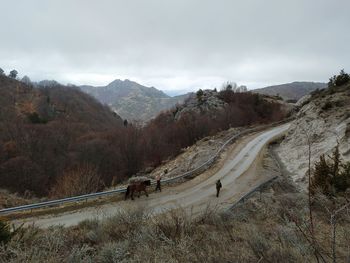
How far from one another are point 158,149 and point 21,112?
107m

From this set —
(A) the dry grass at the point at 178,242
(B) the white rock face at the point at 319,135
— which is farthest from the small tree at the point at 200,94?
(A) the dry grass at the point at 178,242

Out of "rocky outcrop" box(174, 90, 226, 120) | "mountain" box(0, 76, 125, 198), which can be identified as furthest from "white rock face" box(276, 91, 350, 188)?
"rocky outcrop" box(174, 90, 226, 120)

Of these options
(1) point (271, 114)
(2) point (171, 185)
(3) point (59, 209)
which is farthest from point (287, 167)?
(1) point (271, 114)

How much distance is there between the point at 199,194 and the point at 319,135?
12.0 m

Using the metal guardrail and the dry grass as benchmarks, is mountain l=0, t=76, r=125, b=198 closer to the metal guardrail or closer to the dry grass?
the metal guardrail

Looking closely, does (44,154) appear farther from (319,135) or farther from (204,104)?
(319,135)

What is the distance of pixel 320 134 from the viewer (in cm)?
2583

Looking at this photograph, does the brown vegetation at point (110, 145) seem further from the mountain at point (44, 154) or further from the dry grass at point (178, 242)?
the dry grass at point (178, 242)

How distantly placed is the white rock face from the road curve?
285 cm

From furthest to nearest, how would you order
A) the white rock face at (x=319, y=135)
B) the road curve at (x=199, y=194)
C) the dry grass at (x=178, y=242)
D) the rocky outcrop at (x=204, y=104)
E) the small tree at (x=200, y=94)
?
the small tree at (x=200, y=94)
the rocky outcrop at (x=204, y=104)
the white rock face at (x=319, y=135)
the road curve at (x=199, y=194)
the dry grass at (x=178, y=242)

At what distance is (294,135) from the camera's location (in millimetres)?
32719

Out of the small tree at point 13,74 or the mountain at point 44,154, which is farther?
the small tree at point 13,74

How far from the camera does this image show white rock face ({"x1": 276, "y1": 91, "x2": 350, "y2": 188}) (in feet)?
74.2

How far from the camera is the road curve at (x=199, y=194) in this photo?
15339mm
